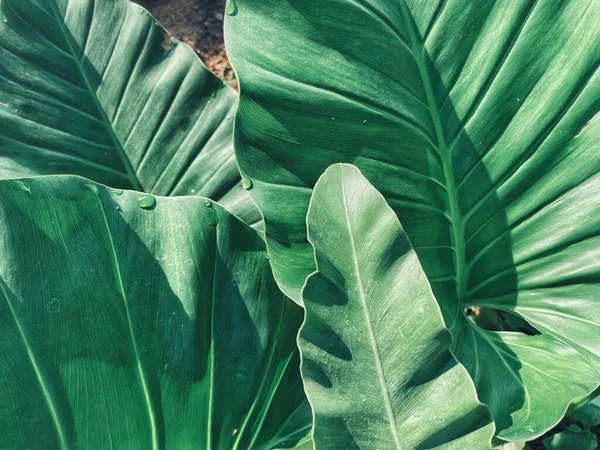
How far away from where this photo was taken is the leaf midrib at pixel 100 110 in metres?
1.05

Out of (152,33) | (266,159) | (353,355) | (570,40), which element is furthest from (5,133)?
(570,40)

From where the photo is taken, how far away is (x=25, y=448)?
725mm

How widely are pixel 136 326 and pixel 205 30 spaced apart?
50.3 inches

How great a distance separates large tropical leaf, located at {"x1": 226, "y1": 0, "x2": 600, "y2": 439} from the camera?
2.49 feet

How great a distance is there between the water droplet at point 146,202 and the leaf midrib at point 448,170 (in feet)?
1.48

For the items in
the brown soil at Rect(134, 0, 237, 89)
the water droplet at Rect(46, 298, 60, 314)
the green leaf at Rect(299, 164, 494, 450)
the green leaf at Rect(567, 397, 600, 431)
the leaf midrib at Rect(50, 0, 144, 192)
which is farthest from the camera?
the brown soil at Rect(134, 0, 237, 89)

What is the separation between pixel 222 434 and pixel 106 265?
0.36 metres

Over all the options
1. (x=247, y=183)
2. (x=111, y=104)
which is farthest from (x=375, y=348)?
(x=111, y=104)

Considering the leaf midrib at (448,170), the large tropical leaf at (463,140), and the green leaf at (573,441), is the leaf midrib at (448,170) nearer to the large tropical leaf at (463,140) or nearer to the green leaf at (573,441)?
the large tropical leaf at (463,140)

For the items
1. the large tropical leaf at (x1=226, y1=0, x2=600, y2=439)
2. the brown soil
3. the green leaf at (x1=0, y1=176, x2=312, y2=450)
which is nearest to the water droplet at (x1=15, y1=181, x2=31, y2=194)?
the green leaf at (x1=0, y1=176, x2=312, y2=450)

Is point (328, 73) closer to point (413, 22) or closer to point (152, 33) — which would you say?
point (413, 22)

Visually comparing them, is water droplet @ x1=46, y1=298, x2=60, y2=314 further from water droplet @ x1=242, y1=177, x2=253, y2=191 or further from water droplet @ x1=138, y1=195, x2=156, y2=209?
water droplet @ x1=242, y1=177, x2=253, y2=191

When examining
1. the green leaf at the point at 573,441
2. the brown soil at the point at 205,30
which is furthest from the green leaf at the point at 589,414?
the brown soil at the point at 205,30

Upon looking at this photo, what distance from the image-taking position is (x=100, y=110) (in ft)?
3.70
